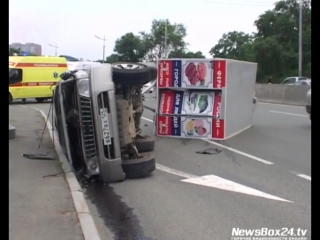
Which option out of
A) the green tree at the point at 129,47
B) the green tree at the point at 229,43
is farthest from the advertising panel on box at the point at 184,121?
the green tree at the point at 229,43

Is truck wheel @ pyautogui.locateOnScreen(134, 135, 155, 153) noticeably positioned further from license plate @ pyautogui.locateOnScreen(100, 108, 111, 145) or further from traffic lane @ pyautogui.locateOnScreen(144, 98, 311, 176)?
license plate @ pyautogui.locateOnScreen(100, 108, 111, 145)

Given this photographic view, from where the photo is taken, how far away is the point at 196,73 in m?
13.4

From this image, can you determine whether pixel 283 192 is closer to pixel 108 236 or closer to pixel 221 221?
pixel 221 221

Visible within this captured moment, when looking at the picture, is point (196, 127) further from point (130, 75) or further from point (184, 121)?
point (130, 75)

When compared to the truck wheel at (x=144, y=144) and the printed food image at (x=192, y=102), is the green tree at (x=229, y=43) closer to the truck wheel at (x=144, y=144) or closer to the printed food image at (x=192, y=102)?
the printed food image at (x=192, y=102)

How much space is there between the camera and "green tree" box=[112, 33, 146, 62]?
6382cm

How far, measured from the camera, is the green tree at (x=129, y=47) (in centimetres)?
6382

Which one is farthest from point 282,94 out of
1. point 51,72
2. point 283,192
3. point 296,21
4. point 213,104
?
point 296,21

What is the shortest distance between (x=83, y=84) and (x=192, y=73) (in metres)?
5.76

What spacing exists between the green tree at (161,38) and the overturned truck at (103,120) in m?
61.6

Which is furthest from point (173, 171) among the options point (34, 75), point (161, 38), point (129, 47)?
point (161, 38)

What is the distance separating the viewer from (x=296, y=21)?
197 feet

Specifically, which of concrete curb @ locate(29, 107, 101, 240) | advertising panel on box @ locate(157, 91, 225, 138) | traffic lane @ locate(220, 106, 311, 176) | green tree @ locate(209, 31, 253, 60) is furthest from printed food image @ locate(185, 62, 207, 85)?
green tree @ locate(209, 31, 253, 60)
